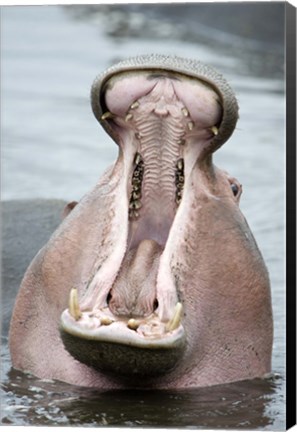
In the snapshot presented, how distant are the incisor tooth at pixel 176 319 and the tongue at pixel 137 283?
7.6 inches

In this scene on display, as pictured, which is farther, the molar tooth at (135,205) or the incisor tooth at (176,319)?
the molar tooth at (135,205)

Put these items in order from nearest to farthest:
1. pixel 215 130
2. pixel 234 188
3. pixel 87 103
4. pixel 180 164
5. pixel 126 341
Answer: pixel 126 341, pixel 215 130, pixel 180 164, pixel 234 188, pixel 87 103

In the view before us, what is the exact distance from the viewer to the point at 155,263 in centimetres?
525

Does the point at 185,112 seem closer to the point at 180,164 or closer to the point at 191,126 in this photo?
the point at 191,126

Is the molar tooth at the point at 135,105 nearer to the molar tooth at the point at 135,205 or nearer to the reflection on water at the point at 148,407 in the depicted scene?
the molar tooth at the point at 135,205

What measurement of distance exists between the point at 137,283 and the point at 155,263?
9 centimetres

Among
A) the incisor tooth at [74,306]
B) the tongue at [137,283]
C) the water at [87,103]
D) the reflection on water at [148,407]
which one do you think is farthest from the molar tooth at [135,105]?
the water at [87,103]

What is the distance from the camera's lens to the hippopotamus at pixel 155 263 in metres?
5.04

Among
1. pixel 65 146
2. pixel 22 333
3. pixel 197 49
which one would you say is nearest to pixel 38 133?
pixel 65 146

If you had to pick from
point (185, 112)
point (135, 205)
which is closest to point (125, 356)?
point (135, 205)

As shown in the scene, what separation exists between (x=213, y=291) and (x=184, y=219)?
26 cm

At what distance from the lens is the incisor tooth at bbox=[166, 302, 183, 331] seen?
4922 mm

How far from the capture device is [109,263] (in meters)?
5.16

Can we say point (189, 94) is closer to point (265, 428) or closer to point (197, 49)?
point (265, 428)
